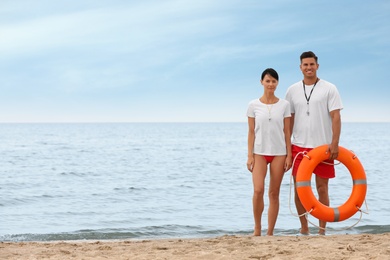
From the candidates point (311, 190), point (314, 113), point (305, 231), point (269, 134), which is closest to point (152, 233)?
point (305, 231)

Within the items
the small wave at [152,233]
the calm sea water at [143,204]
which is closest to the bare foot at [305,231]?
the calm sea water at [143,204]

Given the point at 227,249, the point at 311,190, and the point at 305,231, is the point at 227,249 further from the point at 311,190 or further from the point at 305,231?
the point at 305,231

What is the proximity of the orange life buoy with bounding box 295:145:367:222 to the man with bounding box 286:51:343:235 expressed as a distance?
3.9 inches

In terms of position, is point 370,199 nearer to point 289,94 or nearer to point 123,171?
point 289,94

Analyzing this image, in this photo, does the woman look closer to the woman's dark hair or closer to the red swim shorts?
the woman's dark hair

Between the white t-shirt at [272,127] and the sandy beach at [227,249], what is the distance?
725 mm

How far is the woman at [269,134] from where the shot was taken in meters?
4.59

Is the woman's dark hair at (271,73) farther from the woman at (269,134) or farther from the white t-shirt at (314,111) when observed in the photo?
the white t-shirt at (314,111)

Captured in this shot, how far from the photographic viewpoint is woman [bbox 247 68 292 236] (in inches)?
181

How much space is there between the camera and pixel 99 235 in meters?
6.83

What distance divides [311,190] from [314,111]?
66 centimetres

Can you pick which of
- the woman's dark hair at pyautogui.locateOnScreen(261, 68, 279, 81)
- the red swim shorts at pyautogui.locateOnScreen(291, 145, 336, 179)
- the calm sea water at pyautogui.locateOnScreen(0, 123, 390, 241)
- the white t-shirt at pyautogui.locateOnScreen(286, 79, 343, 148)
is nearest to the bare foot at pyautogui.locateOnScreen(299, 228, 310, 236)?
the calm sea water at pyautogui.locateOnScreen(0, 123, 390, 241)

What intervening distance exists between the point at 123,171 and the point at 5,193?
18.2 ft

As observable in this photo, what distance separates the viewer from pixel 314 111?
181 inches
